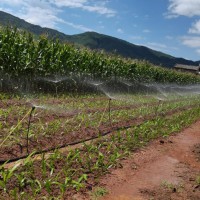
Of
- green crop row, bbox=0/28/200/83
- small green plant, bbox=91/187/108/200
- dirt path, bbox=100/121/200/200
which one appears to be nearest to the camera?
small green plant, bbox=91/187/108/200

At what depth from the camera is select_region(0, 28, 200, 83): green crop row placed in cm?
1470

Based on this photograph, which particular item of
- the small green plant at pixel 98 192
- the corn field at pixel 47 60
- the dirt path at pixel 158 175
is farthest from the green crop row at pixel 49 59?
the small green plant at pixel 98 192

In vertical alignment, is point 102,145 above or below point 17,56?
below

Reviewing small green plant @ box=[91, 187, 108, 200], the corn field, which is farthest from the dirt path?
the corn field

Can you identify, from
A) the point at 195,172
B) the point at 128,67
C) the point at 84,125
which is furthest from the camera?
the point at 128,67

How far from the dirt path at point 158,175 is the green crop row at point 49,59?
7.83 meters

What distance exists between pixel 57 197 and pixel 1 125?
3.09 meters

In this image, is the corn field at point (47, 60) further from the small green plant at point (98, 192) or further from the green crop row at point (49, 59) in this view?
the small green plant at point (98, 192)

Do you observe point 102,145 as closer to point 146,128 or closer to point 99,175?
point 99,175

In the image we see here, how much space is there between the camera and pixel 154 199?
5.38m

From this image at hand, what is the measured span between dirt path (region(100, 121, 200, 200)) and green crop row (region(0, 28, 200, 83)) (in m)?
7.83

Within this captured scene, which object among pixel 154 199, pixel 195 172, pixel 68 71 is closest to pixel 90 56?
pixel 68 71

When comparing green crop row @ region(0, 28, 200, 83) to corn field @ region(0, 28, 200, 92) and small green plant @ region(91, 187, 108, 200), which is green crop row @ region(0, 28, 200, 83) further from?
small green plant @ region(91, 187, 108, 200)

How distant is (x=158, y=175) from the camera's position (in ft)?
21.8
